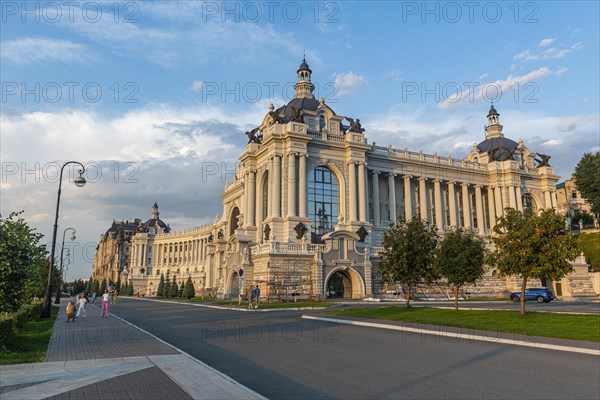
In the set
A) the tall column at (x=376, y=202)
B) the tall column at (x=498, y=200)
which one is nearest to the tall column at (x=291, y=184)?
the tall column at (x=376, y=202)

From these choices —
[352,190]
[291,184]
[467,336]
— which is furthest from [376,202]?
[467,336]

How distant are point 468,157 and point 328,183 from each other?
34538 millimetres

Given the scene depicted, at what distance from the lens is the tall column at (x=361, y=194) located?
195ft

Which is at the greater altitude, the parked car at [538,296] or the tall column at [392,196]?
the tall column at [392,196]

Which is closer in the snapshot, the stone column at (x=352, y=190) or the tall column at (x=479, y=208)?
the stone column at (x=352, y=190)

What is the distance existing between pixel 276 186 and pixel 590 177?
5411 centimetres

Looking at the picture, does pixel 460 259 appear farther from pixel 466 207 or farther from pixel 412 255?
pixel 466 207

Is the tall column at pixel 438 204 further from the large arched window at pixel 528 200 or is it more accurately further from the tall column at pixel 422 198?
the large arched window at pixel 528 200

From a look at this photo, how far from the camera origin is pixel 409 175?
2719 inches

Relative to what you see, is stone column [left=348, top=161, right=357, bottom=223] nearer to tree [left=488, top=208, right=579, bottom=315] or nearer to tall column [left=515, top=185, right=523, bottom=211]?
tall column [left=515, top=185, right=523, bottom=211]

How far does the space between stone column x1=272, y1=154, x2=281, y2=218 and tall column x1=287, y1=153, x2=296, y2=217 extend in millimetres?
1218

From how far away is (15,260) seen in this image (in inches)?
625

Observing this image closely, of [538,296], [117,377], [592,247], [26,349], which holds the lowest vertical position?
[26,349]

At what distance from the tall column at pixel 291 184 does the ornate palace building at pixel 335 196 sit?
0.41ft
